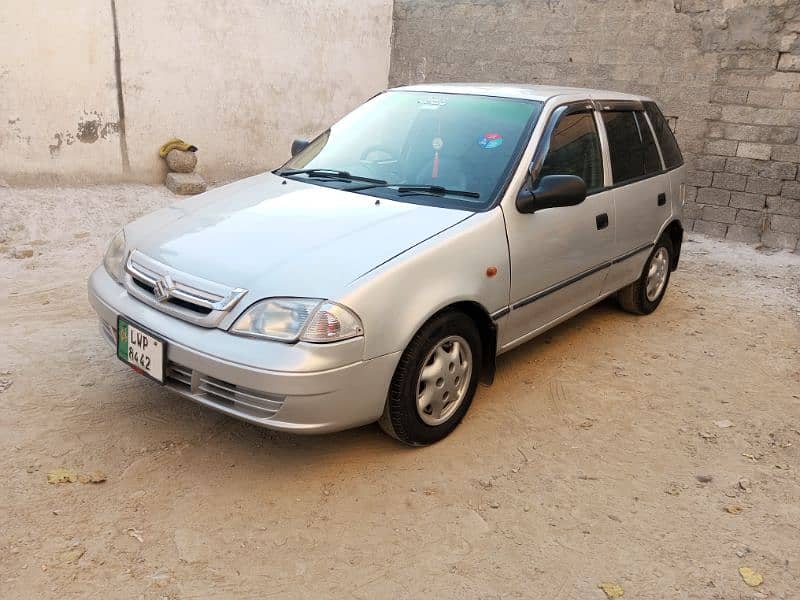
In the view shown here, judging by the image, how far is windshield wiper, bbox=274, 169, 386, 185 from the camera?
3797 mm

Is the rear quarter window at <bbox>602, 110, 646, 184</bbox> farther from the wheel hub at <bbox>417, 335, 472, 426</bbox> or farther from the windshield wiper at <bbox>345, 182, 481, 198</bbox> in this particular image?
the wheel hub at <bbox>417, 335, 472, 426</bbox>

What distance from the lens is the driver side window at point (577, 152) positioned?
3.84 metres

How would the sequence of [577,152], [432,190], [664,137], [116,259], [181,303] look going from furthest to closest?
[664,137]
[577,152]
[432,190]
[116,259]
[181,303]

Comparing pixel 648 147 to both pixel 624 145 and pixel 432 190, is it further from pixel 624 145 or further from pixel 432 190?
pixel 432 190

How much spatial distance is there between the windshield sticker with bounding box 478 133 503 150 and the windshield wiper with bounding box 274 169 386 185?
22.2 inches

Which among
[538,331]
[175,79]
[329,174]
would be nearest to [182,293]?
[329,174]

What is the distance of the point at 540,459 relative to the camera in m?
3.34

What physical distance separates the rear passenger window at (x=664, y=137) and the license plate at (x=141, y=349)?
12.4 feet

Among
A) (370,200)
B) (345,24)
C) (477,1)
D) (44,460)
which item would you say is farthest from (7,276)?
(477,1)

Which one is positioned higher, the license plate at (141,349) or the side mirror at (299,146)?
the side mirror at (299,146)

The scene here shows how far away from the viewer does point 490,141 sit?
3762 millimetres

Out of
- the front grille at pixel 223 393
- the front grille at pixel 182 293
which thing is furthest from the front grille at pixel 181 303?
the front grille at pixel 223 393

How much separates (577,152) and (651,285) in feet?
5.49

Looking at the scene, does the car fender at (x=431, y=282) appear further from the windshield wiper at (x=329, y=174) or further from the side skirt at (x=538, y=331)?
the windshield wiper at (x=329, y=174)
